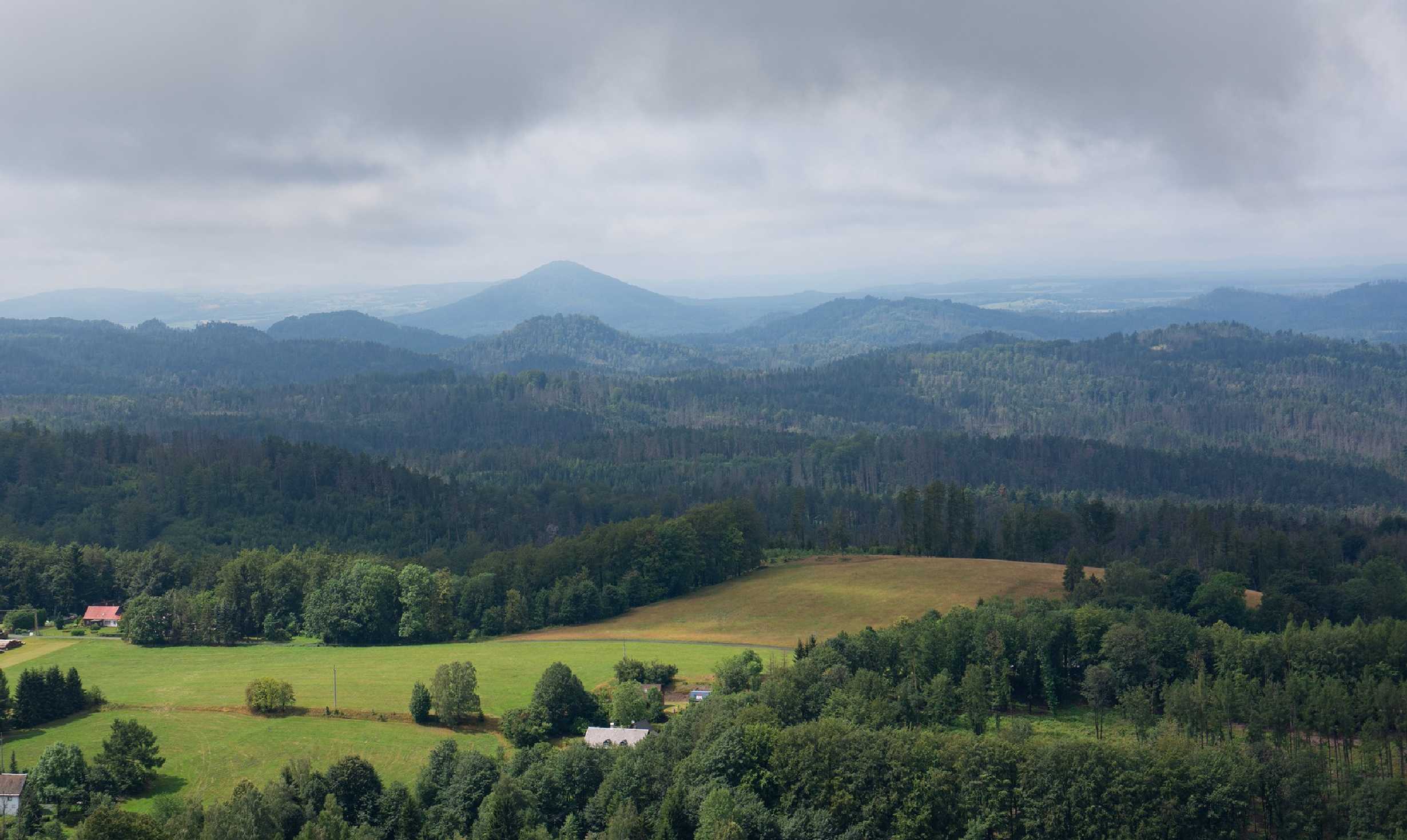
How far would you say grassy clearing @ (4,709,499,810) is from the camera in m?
48.8

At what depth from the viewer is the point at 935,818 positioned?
42500 millimetres

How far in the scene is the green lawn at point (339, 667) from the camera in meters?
59.5

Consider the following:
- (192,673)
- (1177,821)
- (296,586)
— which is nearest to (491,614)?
(296,586)

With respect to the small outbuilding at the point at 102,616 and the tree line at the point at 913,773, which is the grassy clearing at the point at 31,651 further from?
the tree line at the point at 913,773

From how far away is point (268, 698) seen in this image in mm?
56906

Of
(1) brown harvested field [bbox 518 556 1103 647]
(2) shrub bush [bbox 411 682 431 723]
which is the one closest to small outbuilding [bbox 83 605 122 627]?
(1) brown harvested field [bbox 518 556 1103 647]

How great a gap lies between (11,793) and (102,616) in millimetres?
38606

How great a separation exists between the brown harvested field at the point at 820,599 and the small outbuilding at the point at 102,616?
29.8 m

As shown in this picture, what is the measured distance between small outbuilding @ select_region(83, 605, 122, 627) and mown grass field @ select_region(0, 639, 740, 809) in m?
6.10

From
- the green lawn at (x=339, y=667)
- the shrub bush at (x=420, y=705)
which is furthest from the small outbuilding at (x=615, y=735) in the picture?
the shrub bush at (x=420, y=705)

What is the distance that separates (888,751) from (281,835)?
23318mm

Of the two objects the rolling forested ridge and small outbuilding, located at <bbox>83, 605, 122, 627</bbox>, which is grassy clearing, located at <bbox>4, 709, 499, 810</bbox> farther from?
small outbuilding, located at <bbox>83, 605, 122, 627</bbox>

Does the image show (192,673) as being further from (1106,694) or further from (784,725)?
(1106,694)

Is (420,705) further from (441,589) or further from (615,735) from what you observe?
(441,589)
